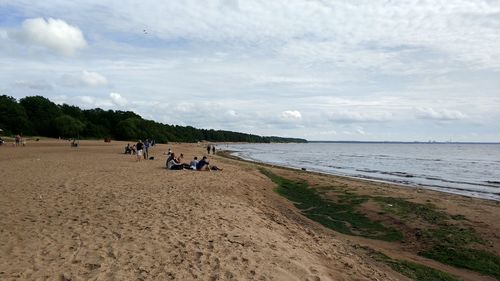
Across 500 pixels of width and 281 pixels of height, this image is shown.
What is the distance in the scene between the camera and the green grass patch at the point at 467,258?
32.3 feet

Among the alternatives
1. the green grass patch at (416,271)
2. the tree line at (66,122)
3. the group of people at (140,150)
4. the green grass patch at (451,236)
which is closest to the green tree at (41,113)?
the tree line at (66,122)

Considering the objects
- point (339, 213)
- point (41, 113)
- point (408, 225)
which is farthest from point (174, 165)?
point (41, 113)

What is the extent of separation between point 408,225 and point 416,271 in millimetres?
4933

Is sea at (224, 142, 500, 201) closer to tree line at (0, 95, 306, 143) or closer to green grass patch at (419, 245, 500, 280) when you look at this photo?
green grass patch at (419, 245, 500, 280)

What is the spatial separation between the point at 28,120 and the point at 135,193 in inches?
3443

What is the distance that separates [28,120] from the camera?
89000 mm

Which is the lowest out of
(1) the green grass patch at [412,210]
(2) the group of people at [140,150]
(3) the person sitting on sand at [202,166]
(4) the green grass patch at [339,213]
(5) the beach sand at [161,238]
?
(4) the green grass patch at [339,213]

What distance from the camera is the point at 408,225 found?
13.6 meters

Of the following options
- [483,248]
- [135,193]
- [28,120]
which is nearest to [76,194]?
[135,193]

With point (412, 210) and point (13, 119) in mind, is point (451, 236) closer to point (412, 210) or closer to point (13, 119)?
point (412, 210)

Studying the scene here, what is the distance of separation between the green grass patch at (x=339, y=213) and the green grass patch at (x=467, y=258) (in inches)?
60.4

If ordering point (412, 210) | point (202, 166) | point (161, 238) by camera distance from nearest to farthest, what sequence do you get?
point (161, 238) < point (412, 210) < point (202, 166)

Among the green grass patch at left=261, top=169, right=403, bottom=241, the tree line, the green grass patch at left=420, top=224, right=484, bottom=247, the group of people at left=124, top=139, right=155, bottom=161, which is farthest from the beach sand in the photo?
the tree line

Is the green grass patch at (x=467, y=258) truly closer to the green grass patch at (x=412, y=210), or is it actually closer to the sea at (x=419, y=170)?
the green grass patch at (x=412, y=210)
